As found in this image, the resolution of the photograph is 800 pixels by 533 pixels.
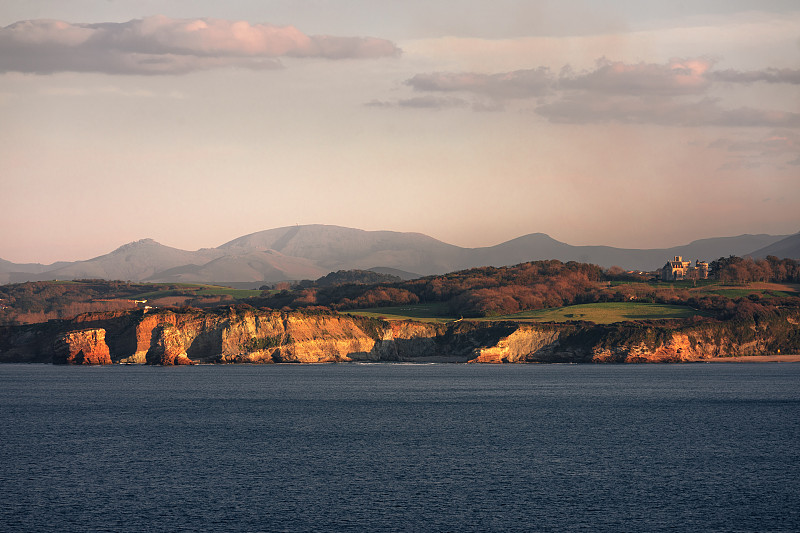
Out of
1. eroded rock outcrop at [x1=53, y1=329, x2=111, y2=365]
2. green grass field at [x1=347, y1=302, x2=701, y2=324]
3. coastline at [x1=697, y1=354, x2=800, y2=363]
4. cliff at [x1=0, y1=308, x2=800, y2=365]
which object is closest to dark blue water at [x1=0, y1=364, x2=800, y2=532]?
cliff at [x1=0, y1=308, x2=800, y2=365]

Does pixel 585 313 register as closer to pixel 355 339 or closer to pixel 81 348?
pixel 355 339

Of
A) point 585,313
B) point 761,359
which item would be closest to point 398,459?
point 585,313

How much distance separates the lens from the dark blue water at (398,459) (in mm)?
31562

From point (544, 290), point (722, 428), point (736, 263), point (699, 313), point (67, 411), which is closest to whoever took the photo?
point (722, 428)

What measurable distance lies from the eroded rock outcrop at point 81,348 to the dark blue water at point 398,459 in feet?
157

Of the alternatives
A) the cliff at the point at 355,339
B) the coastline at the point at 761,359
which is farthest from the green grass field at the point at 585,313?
the coastline at the point at 761,359

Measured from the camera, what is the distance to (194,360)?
130m

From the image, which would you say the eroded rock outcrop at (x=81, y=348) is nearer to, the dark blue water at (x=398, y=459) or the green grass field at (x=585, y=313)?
the green grass field at (x=585, y=313)

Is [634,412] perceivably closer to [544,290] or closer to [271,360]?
[271,360]

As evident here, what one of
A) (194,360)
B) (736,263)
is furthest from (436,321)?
(736,263)

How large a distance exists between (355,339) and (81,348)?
43.8 metres

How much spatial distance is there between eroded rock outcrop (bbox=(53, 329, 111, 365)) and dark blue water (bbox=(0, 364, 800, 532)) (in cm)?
4785

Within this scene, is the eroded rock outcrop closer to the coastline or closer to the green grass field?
the green grass field

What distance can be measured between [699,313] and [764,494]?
112 metres
